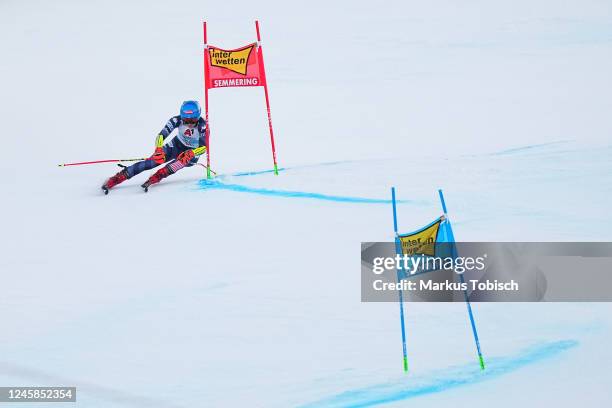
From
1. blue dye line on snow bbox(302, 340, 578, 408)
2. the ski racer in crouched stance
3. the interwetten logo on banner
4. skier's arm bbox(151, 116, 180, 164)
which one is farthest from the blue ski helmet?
blue dye line on snow bbox(302, 340, 578, 408)

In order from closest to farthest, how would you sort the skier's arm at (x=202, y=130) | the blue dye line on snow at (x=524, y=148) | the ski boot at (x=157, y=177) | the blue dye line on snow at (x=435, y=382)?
the blue dye line on snow at (x=435, y=382), the ski boot at (x=157, y=177), the skier's arm at (x=202, y=130), the blue dye line on snow at (x=524, y=148)

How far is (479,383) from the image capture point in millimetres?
5863

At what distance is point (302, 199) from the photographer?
9211 millimetres

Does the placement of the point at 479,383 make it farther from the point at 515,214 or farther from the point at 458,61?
the point at 458,61

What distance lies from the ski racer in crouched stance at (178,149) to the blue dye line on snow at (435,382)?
4.18m

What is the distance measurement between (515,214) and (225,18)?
916 centimetres

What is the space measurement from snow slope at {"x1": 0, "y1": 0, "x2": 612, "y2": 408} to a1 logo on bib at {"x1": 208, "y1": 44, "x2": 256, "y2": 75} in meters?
0.94

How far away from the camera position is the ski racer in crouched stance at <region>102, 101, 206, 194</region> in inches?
379

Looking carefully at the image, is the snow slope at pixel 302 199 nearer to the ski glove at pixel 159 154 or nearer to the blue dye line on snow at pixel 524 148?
the blue dye line on snow at pixel 524 148

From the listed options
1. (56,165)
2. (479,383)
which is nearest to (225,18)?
(56,165)

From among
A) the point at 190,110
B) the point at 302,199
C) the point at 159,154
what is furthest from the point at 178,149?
the point at 302,199

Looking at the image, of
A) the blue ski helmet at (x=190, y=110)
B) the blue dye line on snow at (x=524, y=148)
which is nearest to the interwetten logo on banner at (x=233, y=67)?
the blue ski helmet at (x=190, y=110)

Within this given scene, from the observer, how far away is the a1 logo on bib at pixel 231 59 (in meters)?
9.73

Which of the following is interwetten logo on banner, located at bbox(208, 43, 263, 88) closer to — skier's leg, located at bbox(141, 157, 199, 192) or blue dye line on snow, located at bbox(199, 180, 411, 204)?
skier's leg, located at bbox(141, 157, 199, 192)
